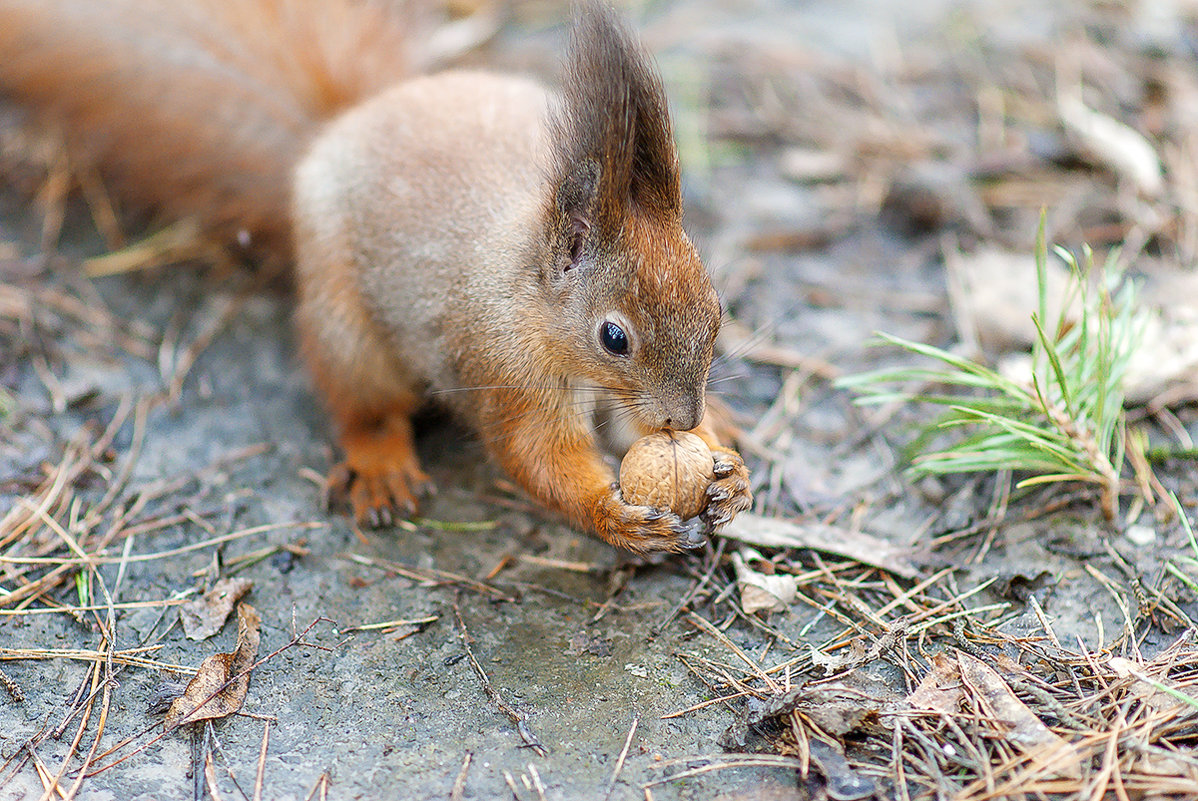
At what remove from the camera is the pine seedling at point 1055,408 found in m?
2.19

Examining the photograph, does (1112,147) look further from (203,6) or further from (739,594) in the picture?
(203,6)

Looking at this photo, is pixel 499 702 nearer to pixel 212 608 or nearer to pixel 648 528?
pixel 648 528

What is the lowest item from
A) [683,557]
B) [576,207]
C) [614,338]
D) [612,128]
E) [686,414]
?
[683,557]

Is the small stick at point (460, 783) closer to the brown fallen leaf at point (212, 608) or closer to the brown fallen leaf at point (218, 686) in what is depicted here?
the brown fallen leaf at point (218, 686)

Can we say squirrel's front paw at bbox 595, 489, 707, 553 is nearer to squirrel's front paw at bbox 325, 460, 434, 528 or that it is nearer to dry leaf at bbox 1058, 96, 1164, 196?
squirrel's front paw at bbox 325, 460, 434, 528

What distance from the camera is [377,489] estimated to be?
2.58 meters

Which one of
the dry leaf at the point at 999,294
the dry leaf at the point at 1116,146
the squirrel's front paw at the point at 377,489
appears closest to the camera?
the squirrel's front paw at the point at 377,489

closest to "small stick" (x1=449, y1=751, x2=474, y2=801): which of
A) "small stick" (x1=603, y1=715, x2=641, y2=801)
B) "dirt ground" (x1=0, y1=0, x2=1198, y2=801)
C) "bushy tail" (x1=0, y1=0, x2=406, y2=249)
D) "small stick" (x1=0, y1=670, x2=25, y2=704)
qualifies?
"dirt ground" (x1=0, y1=0, x2=1198, y2=801)

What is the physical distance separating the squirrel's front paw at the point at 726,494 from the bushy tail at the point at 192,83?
168 centimetres

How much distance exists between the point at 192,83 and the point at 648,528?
204 cm

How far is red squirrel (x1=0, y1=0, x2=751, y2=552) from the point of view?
205cm

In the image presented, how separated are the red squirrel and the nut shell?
0.10 feet

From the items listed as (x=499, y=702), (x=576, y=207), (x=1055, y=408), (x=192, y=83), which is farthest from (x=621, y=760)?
(x=192, y=83)

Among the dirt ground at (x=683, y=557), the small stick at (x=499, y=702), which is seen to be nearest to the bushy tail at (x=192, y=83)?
the dirt ground at (x=683, y=557)
